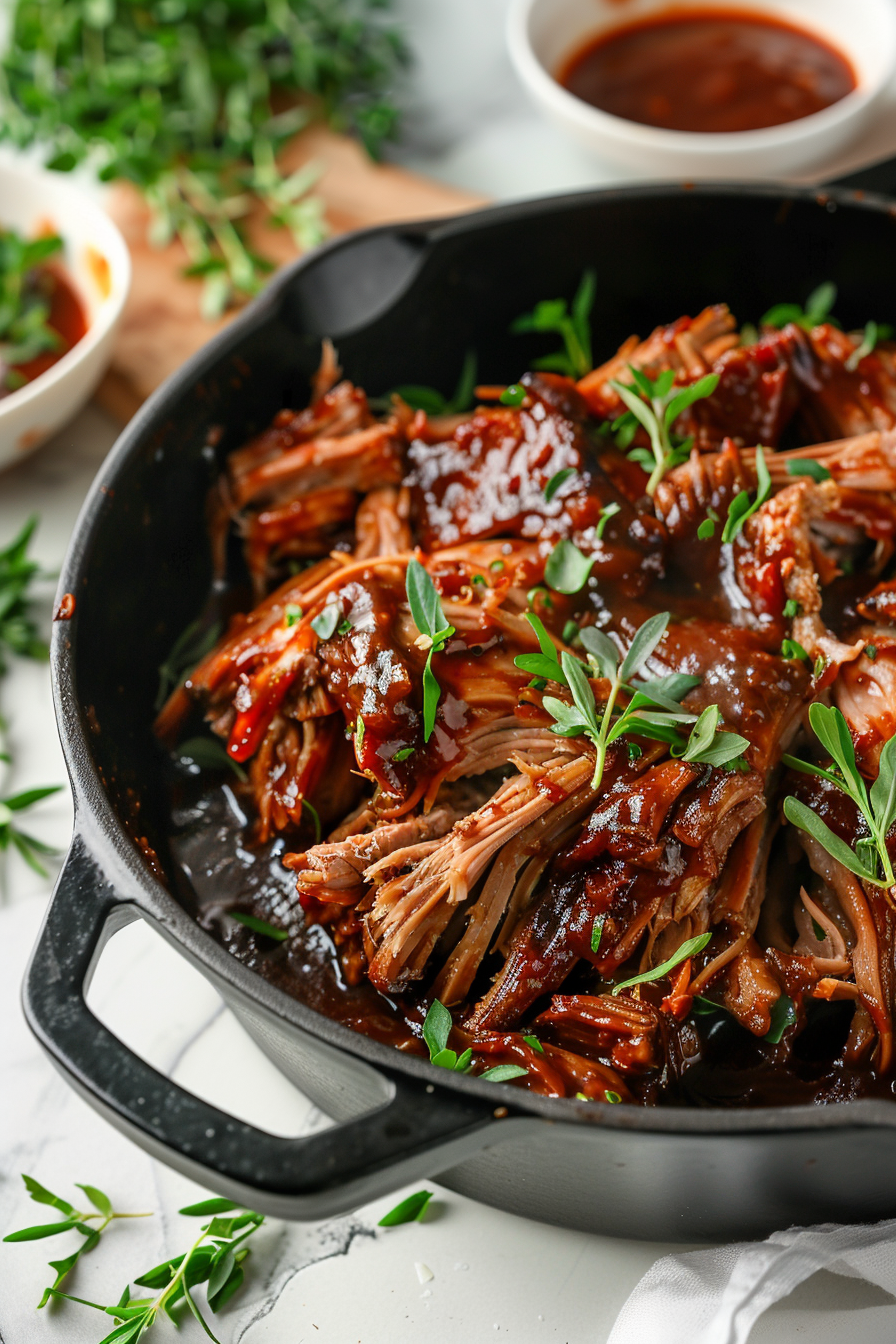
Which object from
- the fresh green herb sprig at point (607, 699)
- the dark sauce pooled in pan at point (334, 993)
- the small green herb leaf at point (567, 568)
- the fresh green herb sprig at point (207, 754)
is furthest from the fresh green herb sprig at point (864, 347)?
the fresh green herb sprig at point (207, 754)

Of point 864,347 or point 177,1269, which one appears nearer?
point 177,1269

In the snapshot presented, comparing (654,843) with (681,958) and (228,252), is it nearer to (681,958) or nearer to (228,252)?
(681,958)

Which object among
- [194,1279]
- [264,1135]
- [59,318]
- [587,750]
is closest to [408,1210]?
[194,1279]

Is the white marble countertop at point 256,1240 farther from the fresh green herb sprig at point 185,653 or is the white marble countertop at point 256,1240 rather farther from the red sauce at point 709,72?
the red sauce at point 709,72

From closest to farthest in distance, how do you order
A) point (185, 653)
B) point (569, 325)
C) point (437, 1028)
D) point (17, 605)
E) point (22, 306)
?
point (437, 1028) → point (185, 653) → point (569, 325) → point (17, 605) → point (22, 306)

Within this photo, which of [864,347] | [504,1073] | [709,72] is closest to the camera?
[504,1073]

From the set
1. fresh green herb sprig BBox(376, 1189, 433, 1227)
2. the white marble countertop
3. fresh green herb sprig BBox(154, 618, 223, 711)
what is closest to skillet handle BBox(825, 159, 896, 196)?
fresh green herb sprig BBox(154, 618, 223, 711)

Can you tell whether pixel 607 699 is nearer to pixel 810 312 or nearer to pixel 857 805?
pixel 857 805

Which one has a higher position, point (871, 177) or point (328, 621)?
point (328, 621)
